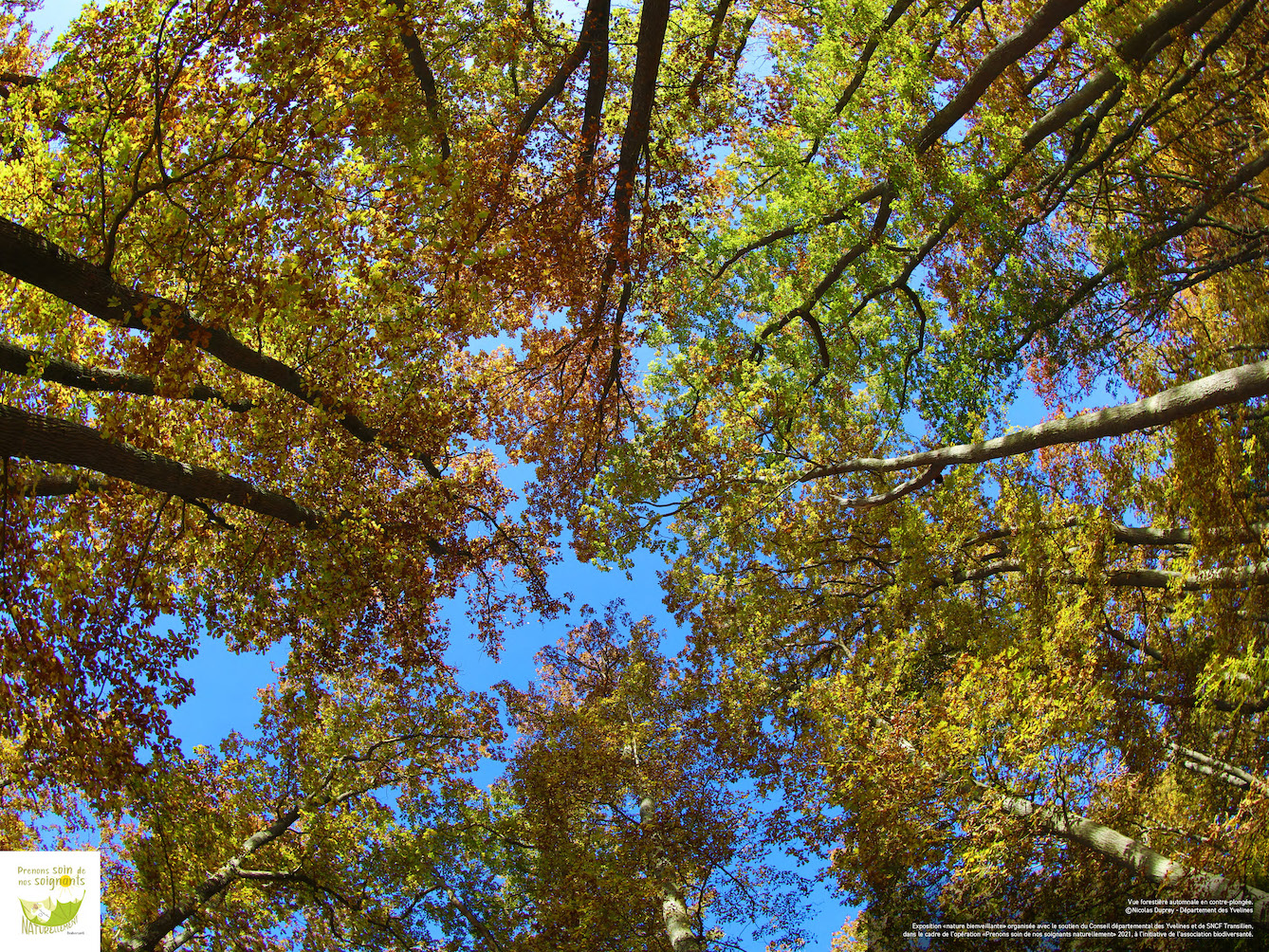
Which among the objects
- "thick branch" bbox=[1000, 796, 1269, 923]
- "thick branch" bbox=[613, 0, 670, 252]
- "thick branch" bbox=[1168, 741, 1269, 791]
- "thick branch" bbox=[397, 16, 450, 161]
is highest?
"thick branch" bbox=[397, 16, 450, 161]

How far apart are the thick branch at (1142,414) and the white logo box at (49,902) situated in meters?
12.9

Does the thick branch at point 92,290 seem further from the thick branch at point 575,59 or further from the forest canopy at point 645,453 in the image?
the thick branch at point 575,59

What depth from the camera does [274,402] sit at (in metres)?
9.34

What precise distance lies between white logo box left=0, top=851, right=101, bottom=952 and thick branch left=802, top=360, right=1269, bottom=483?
12890mm

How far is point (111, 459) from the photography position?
20.3 feet

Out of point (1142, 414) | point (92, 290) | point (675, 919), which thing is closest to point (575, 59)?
point (92, 290)

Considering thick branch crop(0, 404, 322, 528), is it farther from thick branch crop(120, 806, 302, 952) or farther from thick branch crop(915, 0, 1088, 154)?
thick branch crop(915, 0, 1088, 154)

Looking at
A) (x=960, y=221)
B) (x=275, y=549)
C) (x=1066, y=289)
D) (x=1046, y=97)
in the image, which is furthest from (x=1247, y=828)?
(x=1046, y=97)

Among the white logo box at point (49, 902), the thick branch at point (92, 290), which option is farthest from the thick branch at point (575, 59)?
→ the white logo box at point (49, 902)

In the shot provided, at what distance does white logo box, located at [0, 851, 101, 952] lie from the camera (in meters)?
8.75

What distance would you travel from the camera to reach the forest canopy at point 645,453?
6844mm

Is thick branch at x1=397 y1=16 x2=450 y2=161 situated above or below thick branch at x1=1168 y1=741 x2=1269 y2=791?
above

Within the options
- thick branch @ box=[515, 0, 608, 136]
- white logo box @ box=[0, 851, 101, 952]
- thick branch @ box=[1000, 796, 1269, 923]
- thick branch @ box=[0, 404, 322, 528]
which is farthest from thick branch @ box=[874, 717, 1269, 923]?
white logo box @ box=[0, 851, 101, 952]

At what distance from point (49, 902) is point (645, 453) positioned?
10.9 meters
